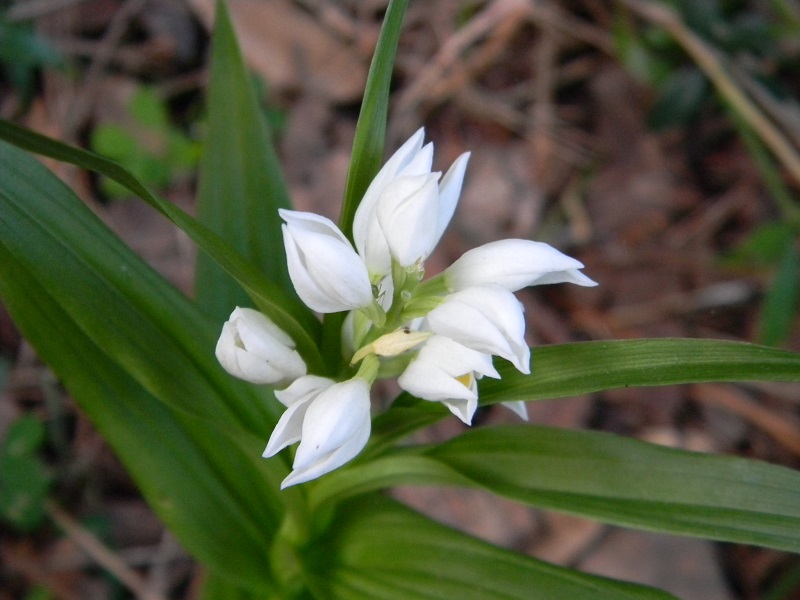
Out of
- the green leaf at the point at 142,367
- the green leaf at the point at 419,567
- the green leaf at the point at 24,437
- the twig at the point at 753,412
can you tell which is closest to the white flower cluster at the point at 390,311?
the green leaf at the point at 142,367

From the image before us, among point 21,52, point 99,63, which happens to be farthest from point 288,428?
point 99,63

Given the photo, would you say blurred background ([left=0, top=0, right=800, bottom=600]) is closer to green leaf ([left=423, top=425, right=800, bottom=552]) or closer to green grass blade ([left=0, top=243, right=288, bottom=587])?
green grass blade ([left=0, top=243, right=288, bottom=587])

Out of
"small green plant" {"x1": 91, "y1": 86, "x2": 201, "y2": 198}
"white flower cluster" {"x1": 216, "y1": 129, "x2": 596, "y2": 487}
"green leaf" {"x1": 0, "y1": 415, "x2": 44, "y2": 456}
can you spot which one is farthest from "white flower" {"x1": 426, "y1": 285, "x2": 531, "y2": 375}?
"small green plant" {"x1": 91, "y1": 86, "x2": 201, "y2": 198}

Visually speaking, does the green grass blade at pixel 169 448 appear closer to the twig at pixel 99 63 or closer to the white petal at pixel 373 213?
the white petal at pixel 373 213

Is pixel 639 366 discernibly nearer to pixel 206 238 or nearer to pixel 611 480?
pixel 611 480

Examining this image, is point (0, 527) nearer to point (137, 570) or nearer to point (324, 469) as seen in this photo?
point (137, 570)

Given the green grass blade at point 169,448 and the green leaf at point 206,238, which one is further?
the green grass blade at point 169,448

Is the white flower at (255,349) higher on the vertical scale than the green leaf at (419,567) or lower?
higher
